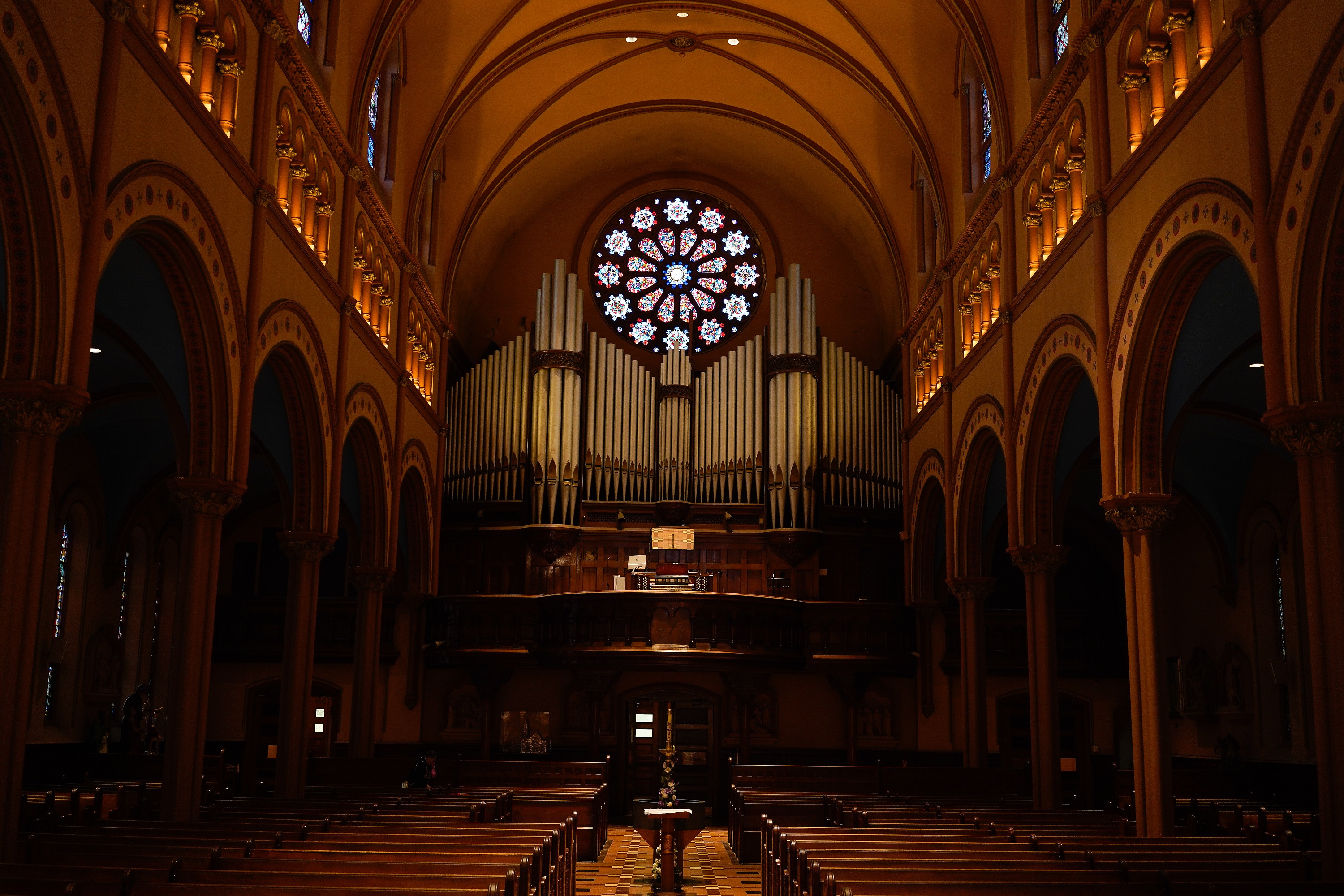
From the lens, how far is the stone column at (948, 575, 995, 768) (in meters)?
22.0

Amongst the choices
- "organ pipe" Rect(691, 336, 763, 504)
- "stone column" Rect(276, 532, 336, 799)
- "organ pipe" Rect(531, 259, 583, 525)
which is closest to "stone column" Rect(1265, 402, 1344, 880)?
"stone column" Rect(276, 532, 336, 799)

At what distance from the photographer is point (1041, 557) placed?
732 inches

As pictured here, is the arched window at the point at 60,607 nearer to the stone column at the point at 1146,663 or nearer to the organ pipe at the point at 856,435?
the organ pipe at the point at 856,435

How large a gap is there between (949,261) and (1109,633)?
917 cm

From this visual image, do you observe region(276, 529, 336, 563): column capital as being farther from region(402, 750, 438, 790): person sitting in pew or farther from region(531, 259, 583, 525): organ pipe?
region(531, 259, 583, 525): organ pipe

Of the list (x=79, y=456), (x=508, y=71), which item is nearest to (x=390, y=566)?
(x=79, y=456)

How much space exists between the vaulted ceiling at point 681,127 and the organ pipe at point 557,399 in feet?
7.45

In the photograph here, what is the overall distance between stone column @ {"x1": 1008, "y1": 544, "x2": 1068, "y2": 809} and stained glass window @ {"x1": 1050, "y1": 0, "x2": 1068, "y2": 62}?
7.04 m

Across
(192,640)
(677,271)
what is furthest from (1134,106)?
(677,271)

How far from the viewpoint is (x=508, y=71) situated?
24734mm

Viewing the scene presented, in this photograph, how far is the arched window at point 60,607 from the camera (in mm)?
23625

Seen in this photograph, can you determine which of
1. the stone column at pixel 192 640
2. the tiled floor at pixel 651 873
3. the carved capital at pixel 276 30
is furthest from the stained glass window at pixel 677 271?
the stone column at pixel 192 640

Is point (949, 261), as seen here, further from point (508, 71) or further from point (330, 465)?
point (330, 465)

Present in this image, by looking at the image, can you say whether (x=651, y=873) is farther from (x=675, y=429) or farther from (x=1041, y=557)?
(x=675, y=429)
